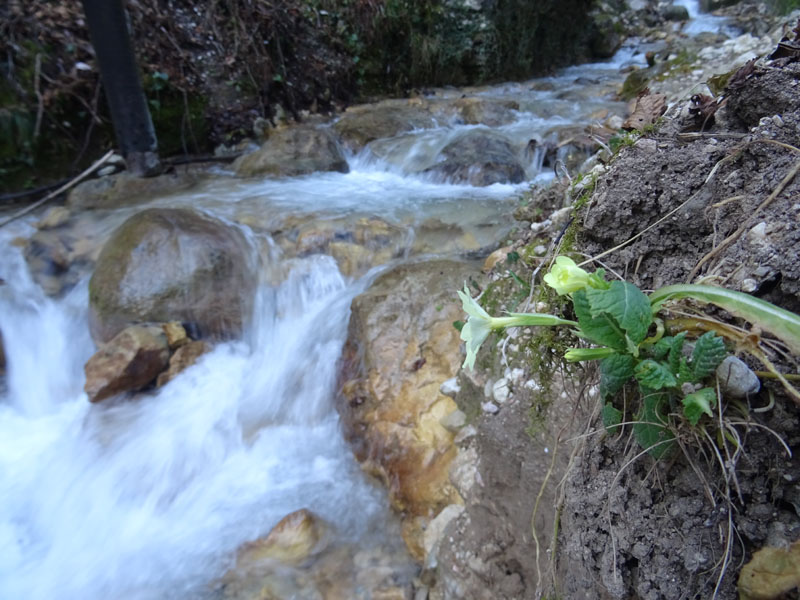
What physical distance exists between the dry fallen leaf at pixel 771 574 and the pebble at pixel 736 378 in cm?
30

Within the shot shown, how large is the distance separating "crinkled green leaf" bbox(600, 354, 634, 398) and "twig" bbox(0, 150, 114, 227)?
6158 mm

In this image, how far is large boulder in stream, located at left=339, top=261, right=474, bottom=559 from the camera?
2.51 m

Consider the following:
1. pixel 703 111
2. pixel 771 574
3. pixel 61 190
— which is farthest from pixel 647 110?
pixel 61 190

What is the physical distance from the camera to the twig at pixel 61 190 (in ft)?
16.4

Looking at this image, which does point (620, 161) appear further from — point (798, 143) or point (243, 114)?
point (243, 114)

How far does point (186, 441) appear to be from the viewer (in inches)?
136

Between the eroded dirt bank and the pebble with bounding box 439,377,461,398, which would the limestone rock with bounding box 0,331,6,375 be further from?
the eroded dirt bank

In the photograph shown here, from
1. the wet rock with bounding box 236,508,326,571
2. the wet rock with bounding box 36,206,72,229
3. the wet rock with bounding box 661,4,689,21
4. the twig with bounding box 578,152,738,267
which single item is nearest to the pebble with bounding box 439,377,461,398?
the wet rock with bounding box 236,508,326,571

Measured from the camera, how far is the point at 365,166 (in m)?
6.75

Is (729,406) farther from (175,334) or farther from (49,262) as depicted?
(49,262)

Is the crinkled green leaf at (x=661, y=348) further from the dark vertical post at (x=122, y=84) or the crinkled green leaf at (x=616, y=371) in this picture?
the dark vertical post at (x=122, y=84)

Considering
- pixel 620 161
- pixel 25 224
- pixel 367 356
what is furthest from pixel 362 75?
pixel 620 161

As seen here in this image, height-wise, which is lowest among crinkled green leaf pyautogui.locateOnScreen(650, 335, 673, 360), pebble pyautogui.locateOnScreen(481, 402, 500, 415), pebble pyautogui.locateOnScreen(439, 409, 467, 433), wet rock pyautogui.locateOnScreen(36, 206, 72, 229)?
pebble pyautogui.locateOnScreen(439, 409, 467, 433)

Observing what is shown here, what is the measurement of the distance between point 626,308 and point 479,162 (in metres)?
5.46
